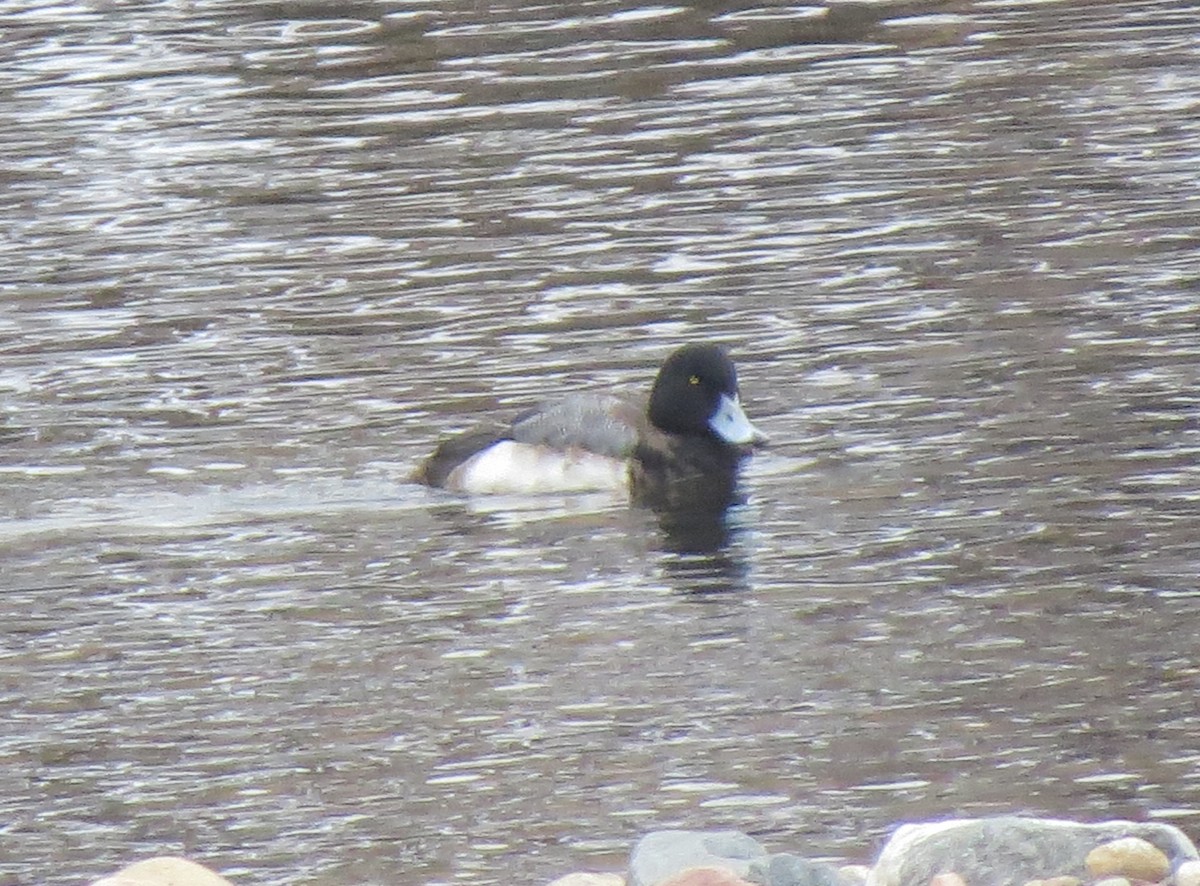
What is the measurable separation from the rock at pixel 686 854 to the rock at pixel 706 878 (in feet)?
0.21

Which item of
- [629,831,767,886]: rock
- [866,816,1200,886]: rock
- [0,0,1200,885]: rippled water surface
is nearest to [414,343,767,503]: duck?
[0,0,1200,885]: rippled water surface

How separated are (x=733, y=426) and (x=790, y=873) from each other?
584 cm

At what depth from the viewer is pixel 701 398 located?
1261 centimetres

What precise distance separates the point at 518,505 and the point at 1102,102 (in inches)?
312

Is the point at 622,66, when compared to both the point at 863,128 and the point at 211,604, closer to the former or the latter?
the point at 863,128

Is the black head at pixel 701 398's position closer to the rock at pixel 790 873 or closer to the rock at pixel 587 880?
the rock at pixel 587 880

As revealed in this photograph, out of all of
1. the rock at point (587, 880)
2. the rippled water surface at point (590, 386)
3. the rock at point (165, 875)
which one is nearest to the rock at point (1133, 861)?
the rippled water surface at point (590, 386)

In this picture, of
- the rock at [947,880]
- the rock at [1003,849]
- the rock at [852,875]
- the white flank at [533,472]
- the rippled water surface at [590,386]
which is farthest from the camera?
the white flank at [533,472]

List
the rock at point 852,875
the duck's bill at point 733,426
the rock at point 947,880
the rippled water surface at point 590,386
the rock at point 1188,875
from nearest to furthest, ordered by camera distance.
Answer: the rock at point 1188,875
the rock at point 947,880
the rock at point 852,875
the rippled water surface at point 590,386
the duck's bill at point 733,426

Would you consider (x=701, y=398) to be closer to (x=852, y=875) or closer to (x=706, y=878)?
(x=852, y=875)

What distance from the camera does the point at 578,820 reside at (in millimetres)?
8055

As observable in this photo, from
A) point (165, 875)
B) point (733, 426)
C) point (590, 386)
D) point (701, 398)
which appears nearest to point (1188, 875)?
point (165, 875)

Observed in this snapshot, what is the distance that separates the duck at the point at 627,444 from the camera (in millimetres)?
12227

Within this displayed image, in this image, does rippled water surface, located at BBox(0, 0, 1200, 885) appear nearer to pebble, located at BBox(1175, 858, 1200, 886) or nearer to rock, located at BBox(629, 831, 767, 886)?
rock, located at BBox(629, 831, 767, 886)
